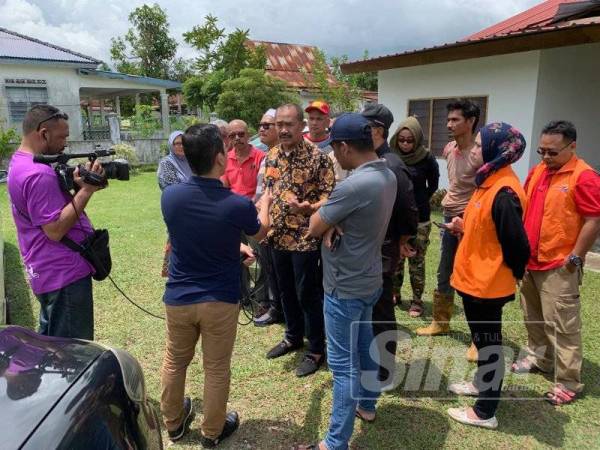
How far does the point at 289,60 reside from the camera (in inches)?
1191

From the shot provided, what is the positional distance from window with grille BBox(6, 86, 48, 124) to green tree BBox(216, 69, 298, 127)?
6.48m

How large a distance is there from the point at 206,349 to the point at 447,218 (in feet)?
7.92

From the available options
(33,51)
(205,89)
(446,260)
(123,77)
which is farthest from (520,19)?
(33,51)

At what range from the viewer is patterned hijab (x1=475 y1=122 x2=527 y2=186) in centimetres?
243

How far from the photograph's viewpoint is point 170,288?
2346 mm

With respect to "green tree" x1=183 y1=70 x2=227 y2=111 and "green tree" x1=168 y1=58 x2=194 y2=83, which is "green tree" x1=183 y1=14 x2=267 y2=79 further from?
"green tree" x1=168 y1=58 x2=194 y2=83

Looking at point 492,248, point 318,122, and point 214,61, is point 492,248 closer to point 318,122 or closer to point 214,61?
point 318,122

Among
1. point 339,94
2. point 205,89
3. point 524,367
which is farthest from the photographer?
point 205,89

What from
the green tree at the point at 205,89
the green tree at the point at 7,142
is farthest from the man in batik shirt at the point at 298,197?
the green tree at the point at 205,89

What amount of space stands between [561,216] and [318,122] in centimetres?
217

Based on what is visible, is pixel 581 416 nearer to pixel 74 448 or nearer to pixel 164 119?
pixel 74 448

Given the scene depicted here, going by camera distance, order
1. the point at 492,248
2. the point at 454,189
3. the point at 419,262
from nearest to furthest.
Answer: the point at 492,248 → the point at 454,189 → the point at 419,262

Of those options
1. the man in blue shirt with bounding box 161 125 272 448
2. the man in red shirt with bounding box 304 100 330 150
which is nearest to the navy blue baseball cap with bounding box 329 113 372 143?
the man in blue shirt with bounding box 161 125 272 448

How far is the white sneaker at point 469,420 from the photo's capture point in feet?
A: 8.72
